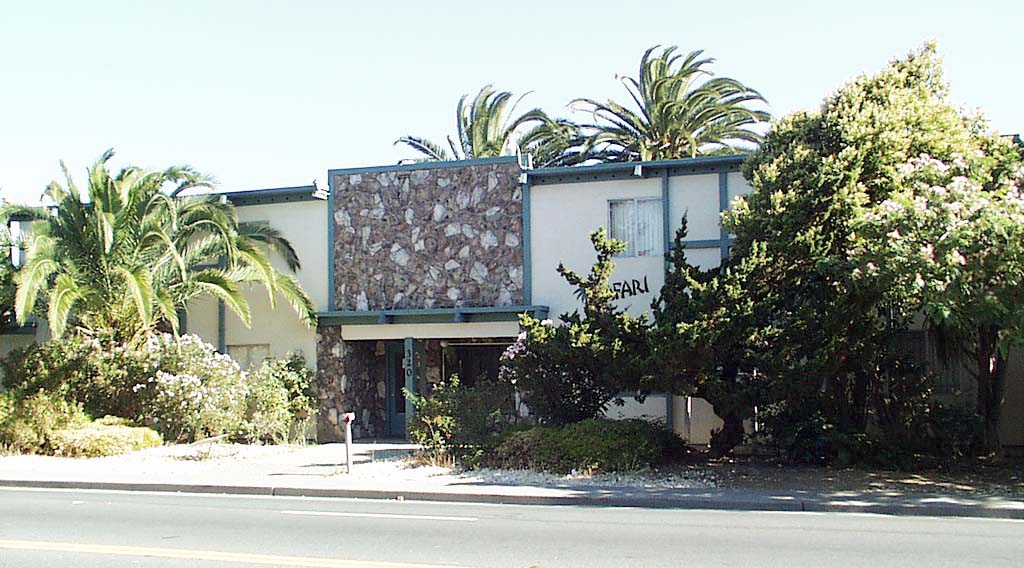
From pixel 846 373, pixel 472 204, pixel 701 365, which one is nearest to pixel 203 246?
pixel 472 204

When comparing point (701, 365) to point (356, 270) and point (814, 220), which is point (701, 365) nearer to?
point (814, 220)

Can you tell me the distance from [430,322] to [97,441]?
680 centimetres

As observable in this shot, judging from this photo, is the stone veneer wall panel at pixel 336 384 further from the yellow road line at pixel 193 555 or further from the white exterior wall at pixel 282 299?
the yellow road line at pixel 193 555

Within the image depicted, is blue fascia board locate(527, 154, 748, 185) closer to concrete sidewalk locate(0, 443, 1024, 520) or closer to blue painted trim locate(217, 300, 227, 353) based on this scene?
concrete sidewalk locate(0, 443, 1024, 520)

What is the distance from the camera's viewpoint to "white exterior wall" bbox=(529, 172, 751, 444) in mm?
20141

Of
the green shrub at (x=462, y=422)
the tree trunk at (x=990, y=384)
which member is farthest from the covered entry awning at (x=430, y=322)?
the tree trunk at (x=990, y=384)

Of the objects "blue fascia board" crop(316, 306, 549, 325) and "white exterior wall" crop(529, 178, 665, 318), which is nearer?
"white exterior wall" crop(529, 178, 665, 318)

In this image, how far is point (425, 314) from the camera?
2162 cm

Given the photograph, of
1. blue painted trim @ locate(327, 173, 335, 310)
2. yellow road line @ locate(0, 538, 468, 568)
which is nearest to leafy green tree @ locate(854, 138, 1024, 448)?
yellow road line @ locate(0, 538, 468, 568)

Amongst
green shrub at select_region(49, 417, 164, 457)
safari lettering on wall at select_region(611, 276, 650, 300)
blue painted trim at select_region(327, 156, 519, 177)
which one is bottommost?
green shrub at select_region(49, 417, 164, 457)

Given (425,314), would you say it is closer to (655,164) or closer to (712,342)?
(655,164)

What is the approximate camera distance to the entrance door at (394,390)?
2403 centimetres

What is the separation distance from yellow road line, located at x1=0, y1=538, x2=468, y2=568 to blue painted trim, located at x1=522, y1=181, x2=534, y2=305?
11.9 m

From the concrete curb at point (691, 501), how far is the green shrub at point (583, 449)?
177 cm
